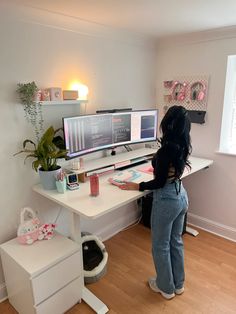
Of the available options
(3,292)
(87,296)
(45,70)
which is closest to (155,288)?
(87,296)

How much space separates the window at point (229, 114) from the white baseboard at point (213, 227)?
0.84m

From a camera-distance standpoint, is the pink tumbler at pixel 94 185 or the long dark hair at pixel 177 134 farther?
the pink tumbler at pixel 94 185

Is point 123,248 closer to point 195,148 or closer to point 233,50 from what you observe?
point 195,148

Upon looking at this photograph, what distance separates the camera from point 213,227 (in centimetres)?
284

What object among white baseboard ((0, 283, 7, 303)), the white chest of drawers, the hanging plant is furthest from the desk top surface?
white baseboard ((0, 283, 7, 303))

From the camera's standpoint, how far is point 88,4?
1.70 meters

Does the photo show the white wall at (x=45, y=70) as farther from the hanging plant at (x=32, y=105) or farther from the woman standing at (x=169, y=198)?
the woman standing at (x=169, y=198)

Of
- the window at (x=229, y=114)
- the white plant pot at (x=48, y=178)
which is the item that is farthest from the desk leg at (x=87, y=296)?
the window at (x=229, y=114)

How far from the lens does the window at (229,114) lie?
99.5 inches

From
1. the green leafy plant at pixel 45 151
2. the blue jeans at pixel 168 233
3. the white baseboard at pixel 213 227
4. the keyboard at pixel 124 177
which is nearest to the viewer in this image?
the blue jeans at pixel 168 233

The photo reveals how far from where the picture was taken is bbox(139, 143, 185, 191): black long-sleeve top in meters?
1.60

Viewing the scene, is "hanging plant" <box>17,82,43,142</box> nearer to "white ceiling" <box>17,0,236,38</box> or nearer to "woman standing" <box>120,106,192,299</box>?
"white ceiling" <box>17,0,236,38</box>

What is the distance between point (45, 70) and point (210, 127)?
179 centimetres

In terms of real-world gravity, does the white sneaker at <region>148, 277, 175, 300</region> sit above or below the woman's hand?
below
